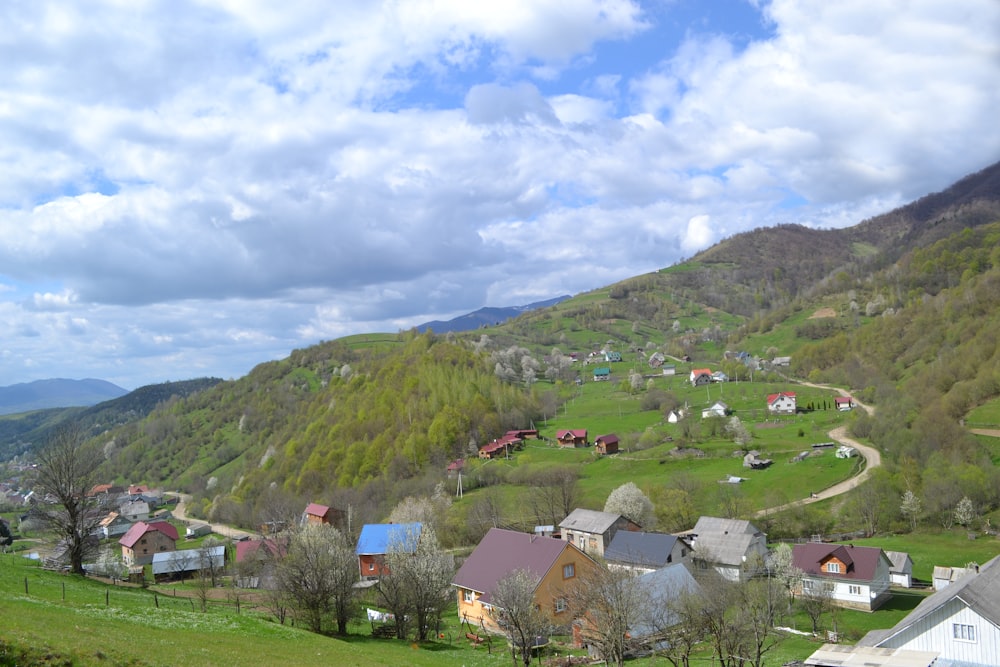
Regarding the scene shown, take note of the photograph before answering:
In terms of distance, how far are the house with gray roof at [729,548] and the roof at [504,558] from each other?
67.6ft

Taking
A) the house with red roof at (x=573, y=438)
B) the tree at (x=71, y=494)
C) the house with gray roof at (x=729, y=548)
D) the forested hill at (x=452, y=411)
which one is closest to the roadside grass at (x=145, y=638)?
the tree at (x=71, y=494)

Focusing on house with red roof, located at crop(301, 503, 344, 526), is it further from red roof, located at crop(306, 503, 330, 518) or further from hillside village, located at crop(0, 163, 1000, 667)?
hillside village, located at crop(0, 163, 1000, 667)

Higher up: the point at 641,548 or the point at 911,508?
the point at 641,548

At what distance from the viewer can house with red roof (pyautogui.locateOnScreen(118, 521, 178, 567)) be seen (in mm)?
95188

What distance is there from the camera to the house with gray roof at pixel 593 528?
67.7 metres

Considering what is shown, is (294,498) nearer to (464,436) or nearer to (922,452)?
(464,436)

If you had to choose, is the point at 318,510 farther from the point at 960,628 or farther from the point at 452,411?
the point at 960,628

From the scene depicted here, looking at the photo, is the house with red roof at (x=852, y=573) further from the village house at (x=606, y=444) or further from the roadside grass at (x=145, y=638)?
the village house at (x=606, y=444)

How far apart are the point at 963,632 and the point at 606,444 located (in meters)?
86.7

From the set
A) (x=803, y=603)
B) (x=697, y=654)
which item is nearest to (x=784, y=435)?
(x=803, y=603)

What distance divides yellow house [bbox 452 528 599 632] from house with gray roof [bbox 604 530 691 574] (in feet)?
43.3

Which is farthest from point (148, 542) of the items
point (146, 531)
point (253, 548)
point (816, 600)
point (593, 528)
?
point (816, 600)

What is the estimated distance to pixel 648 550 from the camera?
197 ft

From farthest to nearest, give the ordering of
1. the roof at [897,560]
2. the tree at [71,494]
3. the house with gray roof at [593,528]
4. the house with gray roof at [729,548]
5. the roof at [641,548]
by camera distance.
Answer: the house with gray roof at [593,528]
the house with gray roof at [729,548]
the roof at [641,548]
the roof at [897,560]
the tree at [71,494]
